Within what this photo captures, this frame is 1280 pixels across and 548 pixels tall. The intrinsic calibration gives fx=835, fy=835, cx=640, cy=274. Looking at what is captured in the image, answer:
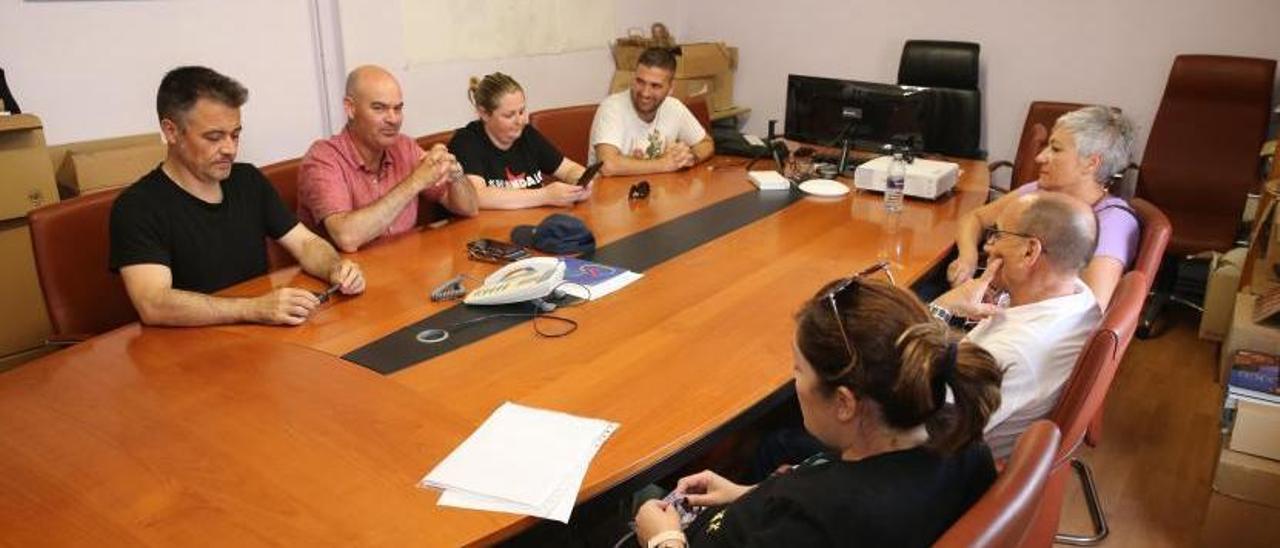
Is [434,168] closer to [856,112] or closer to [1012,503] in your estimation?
[856,112]

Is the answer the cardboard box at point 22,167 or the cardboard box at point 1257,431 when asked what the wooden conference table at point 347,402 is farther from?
the cardboard box at point 22,167

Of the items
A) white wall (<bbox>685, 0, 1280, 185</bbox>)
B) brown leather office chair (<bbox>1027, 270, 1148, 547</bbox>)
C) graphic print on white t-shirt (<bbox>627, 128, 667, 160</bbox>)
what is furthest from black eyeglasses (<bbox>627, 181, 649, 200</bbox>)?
white wall (<bbox>685, 0, 1280, 185</bbox>)

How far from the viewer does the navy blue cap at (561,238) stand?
2.32 meters

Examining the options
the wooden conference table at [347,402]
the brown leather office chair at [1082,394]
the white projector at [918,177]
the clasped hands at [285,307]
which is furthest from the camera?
the white projector at [918,177]

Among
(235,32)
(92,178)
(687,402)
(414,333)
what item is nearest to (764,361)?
(687,402)

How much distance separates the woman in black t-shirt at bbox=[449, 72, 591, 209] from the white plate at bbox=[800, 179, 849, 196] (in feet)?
2.63

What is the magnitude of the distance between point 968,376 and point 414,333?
1.14 metres

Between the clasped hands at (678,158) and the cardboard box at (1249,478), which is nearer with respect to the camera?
the cardboard box at (1249,478)

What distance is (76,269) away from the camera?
6.59 ft

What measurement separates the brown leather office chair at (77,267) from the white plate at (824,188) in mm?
2144

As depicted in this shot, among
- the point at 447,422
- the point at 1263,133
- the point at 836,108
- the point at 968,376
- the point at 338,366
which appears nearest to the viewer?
the point at 968,376

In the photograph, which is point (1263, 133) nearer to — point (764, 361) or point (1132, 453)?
point (1132, 453)

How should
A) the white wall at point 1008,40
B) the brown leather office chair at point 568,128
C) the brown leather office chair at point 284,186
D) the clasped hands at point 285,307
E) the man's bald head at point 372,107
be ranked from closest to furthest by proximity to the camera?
the clasped hands at point 285,307
the brown leather office chair at point 284,186
the man's bald head at point 372,107
the brown leather office chair at point 568,128
the white wall at point 1008,40

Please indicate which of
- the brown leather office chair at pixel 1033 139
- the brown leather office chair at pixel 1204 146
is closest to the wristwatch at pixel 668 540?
the brown leather office chair at pixel 1033 139
